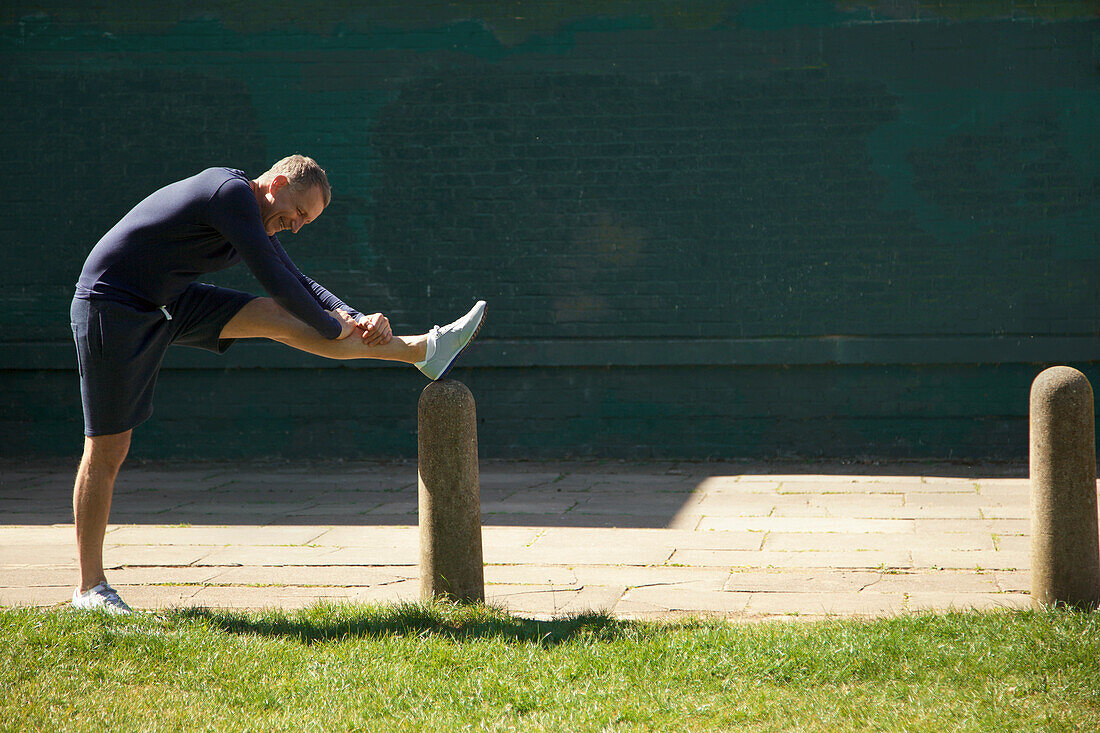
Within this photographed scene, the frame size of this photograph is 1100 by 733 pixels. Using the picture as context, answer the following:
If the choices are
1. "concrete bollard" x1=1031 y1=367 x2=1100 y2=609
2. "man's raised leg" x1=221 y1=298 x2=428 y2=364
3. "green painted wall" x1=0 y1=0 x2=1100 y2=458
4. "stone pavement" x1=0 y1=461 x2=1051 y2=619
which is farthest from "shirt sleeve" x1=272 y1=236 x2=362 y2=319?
"green painted wall" x1=0 y1=0 x2=1100 y2=458

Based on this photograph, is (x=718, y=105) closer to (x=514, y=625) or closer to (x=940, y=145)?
(x=940, y=145)

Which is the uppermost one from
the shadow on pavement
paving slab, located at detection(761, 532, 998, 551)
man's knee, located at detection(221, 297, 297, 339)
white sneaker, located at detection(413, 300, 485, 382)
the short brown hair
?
the short brown hair

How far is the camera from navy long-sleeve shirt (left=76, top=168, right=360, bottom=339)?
3816mm

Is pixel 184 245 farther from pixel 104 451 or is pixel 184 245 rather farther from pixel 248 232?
pixel 104 451

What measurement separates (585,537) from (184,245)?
2805 mm

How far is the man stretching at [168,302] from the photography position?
3848 mm

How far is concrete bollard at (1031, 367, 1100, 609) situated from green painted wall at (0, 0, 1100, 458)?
4.86 m

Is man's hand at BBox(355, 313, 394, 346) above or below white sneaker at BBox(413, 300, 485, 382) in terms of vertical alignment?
above

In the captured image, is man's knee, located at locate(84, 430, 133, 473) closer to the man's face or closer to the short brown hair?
the man's face

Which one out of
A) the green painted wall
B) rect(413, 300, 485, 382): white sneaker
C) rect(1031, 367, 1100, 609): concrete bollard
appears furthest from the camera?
the green painted wall

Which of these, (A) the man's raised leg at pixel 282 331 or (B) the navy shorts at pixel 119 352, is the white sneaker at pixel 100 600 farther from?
(A) the man's raised leg at pixel 282 331

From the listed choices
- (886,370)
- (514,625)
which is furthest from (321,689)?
(886,370)

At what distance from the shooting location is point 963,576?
184 inches

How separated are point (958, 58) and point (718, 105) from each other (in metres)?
1.95
